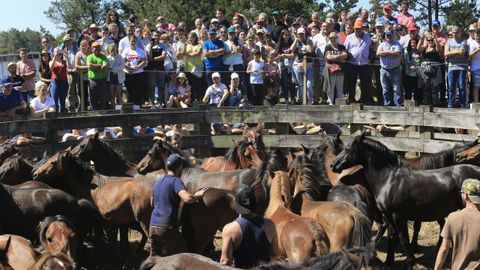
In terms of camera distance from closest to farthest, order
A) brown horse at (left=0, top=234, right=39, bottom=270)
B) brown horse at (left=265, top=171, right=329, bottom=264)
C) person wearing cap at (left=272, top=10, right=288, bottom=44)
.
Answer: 1. brown horse at (left=0, top=234, right=39, bottom=270)
2. brown horse at (left=265, top=171, right=329, bottom=264)
3. person wearing cap at (left=272, top=10, right=288, bottom=44)

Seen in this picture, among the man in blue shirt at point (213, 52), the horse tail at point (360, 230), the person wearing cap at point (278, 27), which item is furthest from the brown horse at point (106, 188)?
the person wearing cap at point (278, 27)

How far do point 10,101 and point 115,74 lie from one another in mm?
2689

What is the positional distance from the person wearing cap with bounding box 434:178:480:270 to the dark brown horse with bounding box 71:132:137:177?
19.7 feet

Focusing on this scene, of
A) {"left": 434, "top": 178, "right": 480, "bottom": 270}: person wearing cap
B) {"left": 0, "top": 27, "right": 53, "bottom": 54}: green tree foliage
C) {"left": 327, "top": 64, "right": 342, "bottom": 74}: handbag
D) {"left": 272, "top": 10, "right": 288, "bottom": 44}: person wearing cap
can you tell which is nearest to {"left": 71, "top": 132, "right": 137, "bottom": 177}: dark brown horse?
{"left": 434, "top": 178, "right": 480, "bottom": 270}: person wearing cap

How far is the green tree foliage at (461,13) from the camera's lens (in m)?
32.6

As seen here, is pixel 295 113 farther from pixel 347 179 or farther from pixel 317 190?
pixel 317 190

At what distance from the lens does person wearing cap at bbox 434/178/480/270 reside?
7.69 m

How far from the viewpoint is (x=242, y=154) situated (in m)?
12.6

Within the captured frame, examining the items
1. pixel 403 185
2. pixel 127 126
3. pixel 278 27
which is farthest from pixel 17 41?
pixel 403 185

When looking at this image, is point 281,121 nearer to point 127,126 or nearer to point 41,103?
point 127,126

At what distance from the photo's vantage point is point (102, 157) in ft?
41.1

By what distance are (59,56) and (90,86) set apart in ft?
2.96

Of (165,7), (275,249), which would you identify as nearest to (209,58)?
(275,249)

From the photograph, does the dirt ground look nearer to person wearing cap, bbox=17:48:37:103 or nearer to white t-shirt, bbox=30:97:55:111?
white t-shirt, bbox=30:97:55:111
